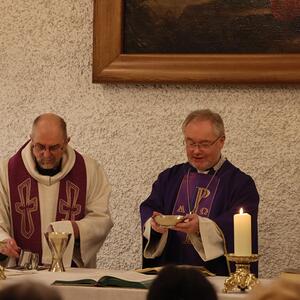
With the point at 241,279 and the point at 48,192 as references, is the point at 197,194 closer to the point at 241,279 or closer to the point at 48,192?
the point at 48,192

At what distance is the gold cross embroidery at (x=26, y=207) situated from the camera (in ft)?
16.5

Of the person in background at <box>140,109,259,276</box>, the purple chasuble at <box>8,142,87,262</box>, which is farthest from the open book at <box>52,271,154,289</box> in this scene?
the purple chasuble at <box>8,142,87,262</box>

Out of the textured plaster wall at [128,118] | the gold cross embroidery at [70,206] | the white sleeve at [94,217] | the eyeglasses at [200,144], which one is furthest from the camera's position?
the textured plaster wall at [128,118]

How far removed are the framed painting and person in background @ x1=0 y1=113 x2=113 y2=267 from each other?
1.02 meters

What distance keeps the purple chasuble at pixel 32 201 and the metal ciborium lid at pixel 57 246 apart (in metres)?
0.69

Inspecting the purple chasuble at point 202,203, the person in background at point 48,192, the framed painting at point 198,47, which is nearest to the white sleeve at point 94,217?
the person in background at point 48,192

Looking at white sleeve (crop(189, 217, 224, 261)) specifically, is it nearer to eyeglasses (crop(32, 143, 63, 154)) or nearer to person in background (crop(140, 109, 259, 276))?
person in background (crop(140, 109, 259, 276))

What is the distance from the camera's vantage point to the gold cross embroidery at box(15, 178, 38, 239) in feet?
16.5

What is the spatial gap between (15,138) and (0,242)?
2090 millimetres

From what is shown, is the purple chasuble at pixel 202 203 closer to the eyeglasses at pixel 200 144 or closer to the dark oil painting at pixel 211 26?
the eyeglasses at pixel 200 144

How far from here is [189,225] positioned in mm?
4344

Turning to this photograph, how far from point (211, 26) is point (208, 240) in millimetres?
1936

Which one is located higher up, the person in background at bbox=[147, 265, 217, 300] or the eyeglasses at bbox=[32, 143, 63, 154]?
the eyeglasses at bbox=[32, 143, 63, 154]

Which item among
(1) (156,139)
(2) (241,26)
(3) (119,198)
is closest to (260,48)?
(2) (241,26)
